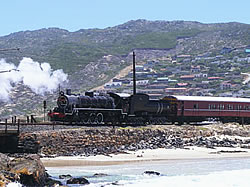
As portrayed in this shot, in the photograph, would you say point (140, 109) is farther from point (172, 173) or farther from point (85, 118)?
point (172, 173)

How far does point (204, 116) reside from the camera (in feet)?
178

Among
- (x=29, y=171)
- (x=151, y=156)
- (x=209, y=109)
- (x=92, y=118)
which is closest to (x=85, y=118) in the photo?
(x=92, y=118)

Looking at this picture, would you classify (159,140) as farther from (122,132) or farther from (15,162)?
(15,162)

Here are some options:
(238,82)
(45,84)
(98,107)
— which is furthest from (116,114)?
(238,82)

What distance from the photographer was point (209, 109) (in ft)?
179

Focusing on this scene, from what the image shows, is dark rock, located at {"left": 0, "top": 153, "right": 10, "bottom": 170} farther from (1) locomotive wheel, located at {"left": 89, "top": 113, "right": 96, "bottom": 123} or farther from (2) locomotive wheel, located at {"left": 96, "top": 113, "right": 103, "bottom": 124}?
(2) locomotive wheel, located at {"left": 96, "top": 113, "right": 103, "bottom": 124}

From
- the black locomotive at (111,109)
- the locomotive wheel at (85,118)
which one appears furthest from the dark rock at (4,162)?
the locomotive wheel at (85,118)

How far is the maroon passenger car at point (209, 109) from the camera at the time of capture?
2050 inches

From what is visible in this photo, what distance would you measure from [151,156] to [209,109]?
19393mm

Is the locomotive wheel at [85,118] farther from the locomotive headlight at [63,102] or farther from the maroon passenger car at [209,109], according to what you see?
the maroon passenger car at [209,109]

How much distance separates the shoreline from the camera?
32812mm

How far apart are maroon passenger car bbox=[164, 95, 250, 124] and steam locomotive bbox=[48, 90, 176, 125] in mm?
1147

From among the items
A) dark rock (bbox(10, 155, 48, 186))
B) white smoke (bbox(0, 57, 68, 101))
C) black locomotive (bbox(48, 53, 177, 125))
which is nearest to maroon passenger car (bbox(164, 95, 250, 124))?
black locomotive (bbox(48, 53, 177, 125))

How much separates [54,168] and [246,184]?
11.7 meters
